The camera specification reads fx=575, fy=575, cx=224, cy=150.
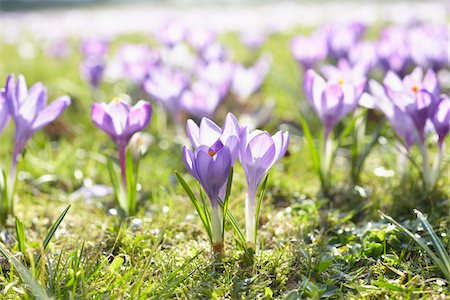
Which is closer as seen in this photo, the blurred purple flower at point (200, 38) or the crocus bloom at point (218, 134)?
the crocus bloom at point (218, 134)

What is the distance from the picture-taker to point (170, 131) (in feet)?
11.3

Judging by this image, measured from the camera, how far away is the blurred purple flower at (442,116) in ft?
6.50

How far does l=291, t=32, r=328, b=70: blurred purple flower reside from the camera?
11.0 ft

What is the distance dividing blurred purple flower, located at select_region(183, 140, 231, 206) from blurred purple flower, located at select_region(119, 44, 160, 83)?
1582 millimetres

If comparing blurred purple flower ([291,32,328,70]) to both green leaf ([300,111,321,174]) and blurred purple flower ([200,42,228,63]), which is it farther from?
green leaf ([300,111,321,174])

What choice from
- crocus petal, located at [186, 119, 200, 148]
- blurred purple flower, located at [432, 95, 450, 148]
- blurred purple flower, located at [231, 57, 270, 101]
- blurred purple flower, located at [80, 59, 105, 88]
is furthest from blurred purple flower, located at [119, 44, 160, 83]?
blurred purple flower, located at [432, 95, 450, 148]

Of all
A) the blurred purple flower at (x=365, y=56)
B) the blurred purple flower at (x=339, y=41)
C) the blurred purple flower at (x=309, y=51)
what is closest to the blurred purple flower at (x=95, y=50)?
the blurred purple flower at (x=309, y=51)

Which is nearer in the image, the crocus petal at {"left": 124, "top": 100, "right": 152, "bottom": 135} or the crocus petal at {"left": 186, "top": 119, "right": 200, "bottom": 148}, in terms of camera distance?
the crocus petal at {"left": 186, "top": 119, "right": 200, "bottom": 148}

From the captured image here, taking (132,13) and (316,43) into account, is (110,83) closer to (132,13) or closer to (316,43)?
(316,43)

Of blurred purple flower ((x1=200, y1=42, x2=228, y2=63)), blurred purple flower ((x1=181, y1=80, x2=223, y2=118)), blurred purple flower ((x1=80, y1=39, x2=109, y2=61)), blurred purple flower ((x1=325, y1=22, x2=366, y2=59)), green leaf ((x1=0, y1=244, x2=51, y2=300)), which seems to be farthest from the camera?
blurred purple flower ((x1=80, y1=39, x2=109, y2=61))

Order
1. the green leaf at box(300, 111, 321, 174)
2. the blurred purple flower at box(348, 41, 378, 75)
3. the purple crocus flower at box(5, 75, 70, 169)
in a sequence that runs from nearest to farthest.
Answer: the purple crocus flower at box(5, 75, 70, 169), the green leaf at box(300, 111, 321, 174), the blurred purple flower at box(348, 41, 378, 75)

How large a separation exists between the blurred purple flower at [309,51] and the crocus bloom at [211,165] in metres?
1.84

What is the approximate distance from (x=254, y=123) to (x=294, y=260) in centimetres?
145

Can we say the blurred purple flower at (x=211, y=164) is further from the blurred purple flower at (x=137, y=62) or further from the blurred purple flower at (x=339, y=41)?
the blurred purple flower at (x=339, y=41)
